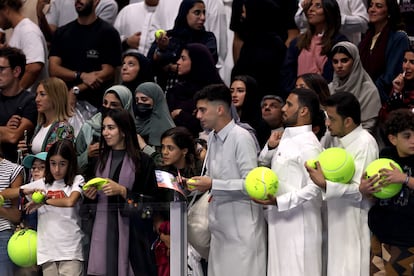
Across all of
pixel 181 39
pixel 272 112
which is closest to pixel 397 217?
pixel 272 112

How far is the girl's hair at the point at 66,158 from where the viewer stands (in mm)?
8625

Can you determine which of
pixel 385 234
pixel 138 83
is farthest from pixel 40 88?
pixel 385 234

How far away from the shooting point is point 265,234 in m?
8.30

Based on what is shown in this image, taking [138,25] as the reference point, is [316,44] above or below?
below

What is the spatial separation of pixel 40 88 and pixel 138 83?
0.99m

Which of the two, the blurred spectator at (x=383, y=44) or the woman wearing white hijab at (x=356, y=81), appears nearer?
the woman wearing white hijab at (x=356, y=81)

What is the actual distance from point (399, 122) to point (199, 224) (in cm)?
164

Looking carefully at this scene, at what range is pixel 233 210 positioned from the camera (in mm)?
8266

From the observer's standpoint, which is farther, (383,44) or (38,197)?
(383,44)

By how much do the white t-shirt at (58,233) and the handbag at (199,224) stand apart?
79 centimetres

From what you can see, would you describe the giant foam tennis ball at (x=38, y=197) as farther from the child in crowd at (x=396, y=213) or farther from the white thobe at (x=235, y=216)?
the child in crowd at (x=396, y=213)

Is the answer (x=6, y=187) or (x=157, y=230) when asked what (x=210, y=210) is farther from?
(x=6, y=187)

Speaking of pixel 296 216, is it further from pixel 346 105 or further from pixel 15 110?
pixel 15 110

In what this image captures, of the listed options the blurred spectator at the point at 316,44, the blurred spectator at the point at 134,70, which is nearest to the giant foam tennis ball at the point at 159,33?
the blurred spectator at the point at 134,70
